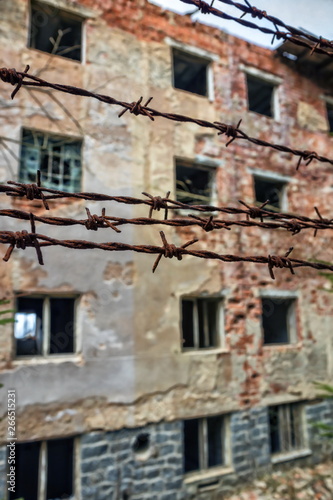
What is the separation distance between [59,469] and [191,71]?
920 cm

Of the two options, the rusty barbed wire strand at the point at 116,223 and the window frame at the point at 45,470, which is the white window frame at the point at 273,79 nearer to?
the rusty barbed wire strand at the point at 116,223

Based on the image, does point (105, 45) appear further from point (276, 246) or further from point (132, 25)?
point (276, 246)

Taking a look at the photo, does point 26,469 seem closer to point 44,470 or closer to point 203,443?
point 44,470

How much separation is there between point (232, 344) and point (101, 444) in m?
3.15

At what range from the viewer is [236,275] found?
7.19 m

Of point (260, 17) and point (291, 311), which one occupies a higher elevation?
point (260, 17)

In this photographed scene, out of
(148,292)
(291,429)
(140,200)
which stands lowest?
(291,429)

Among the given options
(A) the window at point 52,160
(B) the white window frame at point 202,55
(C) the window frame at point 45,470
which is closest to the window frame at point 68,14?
(A) the window at point 52,160

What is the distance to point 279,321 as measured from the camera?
808 centimetres

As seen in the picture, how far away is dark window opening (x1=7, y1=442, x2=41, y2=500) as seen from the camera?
5125mm

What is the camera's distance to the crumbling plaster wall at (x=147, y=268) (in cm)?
548

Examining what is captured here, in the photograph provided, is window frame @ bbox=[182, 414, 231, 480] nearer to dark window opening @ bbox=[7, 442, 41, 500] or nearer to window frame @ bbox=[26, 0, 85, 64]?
dark window opening @ bbox=[7, 442, 41, 500]

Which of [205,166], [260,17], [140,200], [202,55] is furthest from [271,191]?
[140,200]

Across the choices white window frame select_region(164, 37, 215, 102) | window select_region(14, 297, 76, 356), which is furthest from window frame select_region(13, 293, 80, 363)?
white window frame select_region(164, 37, 215, 102)
